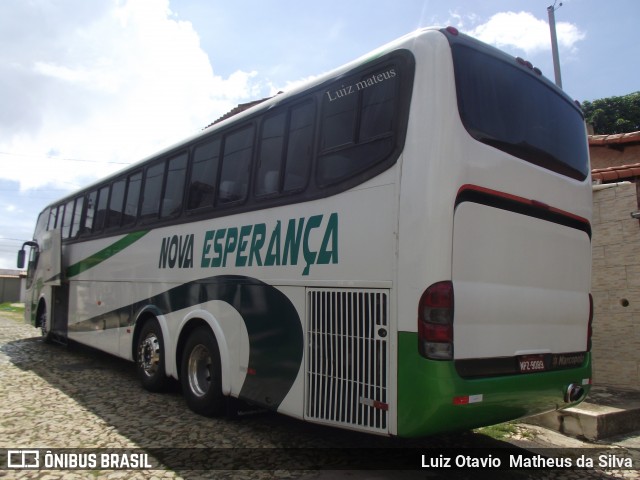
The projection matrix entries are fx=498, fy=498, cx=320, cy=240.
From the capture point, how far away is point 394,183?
366 cm

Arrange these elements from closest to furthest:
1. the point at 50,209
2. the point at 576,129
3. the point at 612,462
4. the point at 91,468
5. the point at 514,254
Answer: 1. the point at 514,254
2. the point at 91,468
3. the point at 612,462
4. the point at 576,129
5. the point at 50,209

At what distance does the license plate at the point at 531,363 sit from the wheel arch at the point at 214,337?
2.83 meters

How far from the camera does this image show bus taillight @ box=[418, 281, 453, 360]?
→ 338 cm

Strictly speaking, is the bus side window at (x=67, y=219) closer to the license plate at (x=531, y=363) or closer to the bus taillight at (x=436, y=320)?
the bus taillight at (x=436, y=320)

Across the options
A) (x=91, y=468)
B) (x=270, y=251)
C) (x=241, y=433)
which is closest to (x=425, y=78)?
(x=270, y=251)

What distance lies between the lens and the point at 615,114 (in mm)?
30906

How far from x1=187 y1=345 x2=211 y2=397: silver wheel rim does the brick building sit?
5427mm

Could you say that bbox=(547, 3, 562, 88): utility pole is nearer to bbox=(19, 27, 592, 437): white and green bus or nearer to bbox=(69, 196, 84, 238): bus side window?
bbox=(19, 27, 592, 437): white and green bus

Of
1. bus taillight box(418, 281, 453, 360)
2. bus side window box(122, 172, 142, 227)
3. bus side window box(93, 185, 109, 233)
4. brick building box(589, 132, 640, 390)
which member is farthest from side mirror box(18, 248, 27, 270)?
brick building box(589, 132, 640, 390)

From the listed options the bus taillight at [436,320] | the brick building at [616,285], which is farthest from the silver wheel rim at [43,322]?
the brick building at [616,285]

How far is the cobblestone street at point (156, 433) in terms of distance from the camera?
13.3 ft

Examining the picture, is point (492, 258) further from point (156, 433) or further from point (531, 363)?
point (156, 433)

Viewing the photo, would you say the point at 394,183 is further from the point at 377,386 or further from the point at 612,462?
the point at 612,462

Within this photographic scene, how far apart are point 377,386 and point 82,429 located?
3.35 m
